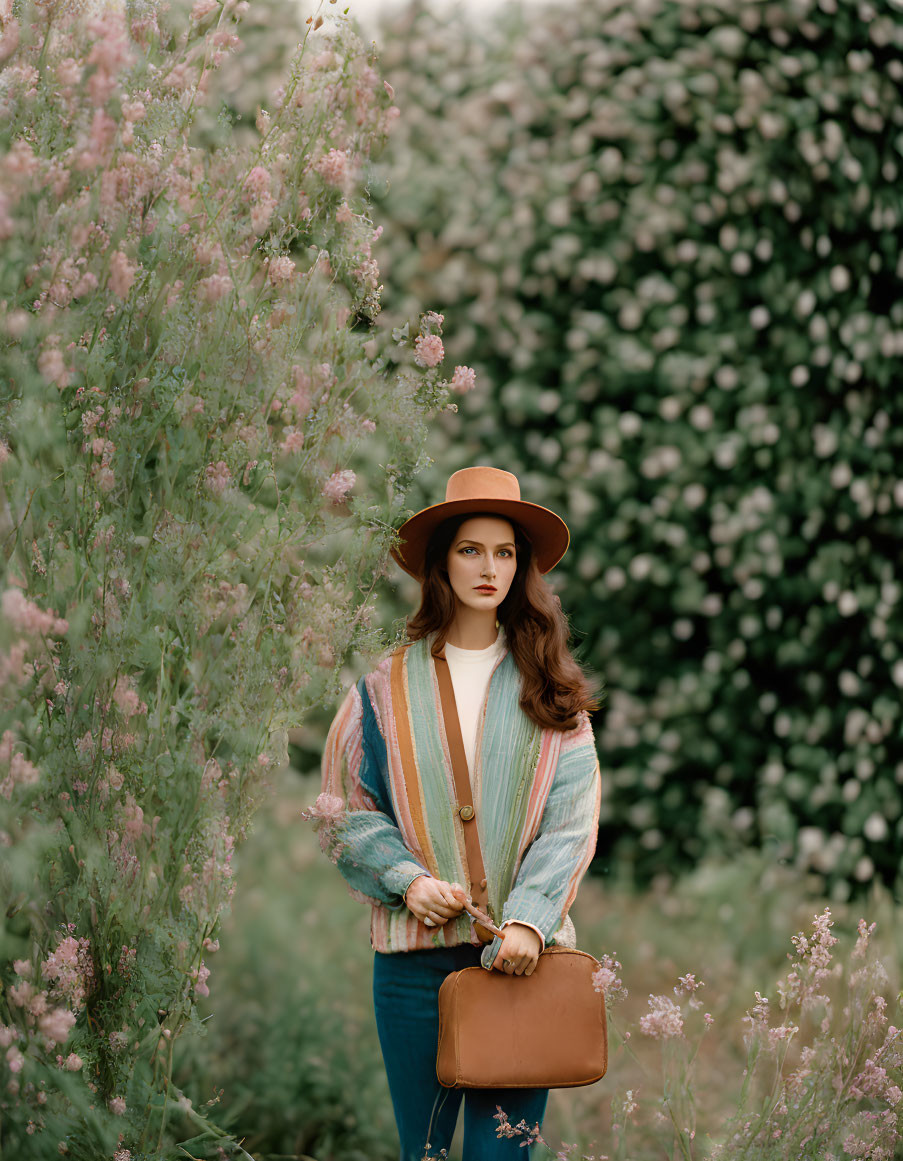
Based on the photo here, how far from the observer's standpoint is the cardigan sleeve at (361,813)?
2.12 meters

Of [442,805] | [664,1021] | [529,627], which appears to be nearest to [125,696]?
[442,805]

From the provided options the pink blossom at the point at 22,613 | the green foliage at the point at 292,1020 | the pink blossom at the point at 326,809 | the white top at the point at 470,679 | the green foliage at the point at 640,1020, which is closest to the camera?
the pink blossom at the point at 22,613

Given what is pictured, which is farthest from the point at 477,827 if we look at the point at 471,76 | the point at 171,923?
the point at 471,76

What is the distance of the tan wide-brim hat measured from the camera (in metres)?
2.28

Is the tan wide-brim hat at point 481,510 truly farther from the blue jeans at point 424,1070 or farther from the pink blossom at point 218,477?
the blue jeans at point 424,1070

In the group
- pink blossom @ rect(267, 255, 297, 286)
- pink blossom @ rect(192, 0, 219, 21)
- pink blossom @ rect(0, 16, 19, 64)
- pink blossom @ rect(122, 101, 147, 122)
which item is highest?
pink blossom @ rect(192, 0, 219, 21)

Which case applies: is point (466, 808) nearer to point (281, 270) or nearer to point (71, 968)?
point (71, 968)

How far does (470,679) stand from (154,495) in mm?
716

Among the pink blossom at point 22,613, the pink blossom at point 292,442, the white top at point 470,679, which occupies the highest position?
the pink blossom at point 292,442

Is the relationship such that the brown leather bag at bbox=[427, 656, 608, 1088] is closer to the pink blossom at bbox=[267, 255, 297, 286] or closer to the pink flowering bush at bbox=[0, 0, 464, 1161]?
the pink flowering bush at bbox=[0, 0, 464, 1161]

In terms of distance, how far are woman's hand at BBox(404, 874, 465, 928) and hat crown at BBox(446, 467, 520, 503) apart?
2.45 feet

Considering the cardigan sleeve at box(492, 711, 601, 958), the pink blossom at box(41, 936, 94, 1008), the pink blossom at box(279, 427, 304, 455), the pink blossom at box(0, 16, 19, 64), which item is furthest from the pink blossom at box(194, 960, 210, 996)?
the pink blossom at box(0, 16, 19, 64)

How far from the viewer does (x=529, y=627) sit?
2357mm

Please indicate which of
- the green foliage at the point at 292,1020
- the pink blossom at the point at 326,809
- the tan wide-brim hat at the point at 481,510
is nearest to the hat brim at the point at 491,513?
the tan wide-brim hat at the point at 481,510
